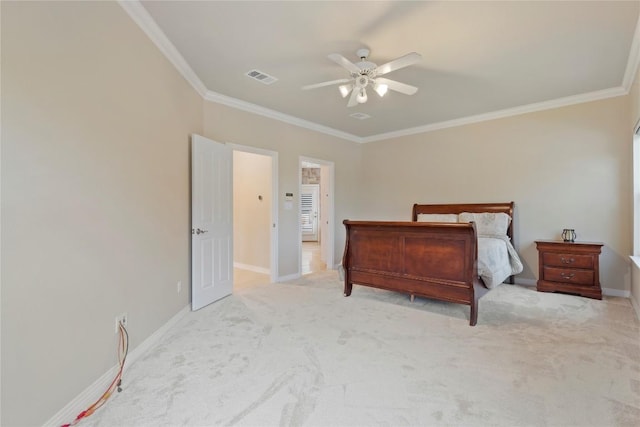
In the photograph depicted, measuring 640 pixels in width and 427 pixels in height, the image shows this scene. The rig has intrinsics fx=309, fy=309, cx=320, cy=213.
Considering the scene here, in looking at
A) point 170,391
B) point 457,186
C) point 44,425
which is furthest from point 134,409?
point 457,186

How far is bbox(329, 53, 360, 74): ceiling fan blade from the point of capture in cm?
252

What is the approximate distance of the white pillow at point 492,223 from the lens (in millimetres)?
4523

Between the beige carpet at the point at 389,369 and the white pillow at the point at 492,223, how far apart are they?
50.8 inches

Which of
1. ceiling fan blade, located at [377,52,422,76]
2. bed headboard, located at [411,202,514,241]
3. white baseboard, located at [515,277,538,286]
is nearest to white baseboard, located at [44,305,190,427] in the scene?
ceiling fan blade, located at [377,52,422,76]

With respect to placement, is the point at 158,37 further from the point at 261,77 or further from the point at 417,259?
the point at 417,259

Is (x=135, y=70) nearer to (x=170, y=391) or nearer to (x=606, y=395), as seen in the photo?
(x=170, y=391)

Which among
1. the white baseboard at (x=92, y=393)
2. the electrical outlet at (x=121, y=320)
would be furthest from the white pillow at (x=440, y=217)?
the electrical outlet at (x=121, y=320)

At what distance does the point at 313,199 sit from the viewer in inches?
427

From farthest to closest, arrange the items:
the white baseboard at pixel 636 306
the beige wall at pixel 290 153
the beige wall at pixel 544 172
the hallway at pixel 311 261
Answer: the hallway at pixel 311 261 → the beige wall at pixel 290 153 → the beige wall at pixel 544 172 → the white baseboard at pixel 636 306

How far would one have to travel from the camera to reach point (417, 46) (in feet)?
9.47

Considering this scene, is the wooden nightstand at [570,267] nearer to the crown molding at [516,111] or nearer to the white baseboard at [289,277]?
the crown molding at [516,111]

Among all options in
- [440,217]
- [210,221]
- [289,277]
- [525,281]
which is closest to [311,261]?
[289,277]

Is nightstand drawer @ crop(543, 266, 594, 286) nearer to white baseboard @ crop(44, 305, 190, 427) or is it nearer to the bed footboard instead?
the bed footboard

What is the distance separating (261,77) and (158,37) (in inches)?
45.1
